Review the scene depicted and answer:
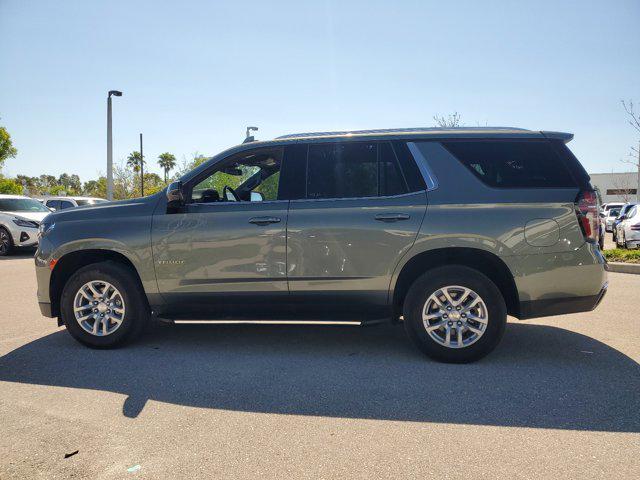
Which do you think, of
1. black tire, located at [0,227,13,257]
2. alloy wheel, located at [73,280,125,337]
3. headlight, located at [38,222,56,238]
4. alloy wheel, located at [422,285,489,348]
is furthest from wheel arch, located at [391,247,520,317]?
black tire, located at [0,227,13,257]

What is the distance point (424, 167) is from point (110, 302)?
123 inches

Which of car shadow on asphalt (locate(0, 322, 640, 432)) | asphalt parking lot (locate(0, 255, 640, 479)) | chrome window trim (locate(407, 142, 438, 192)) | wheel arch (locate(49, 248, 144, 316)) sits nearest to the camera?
asphalt parking lot (locate(0, 255, 640, 479))

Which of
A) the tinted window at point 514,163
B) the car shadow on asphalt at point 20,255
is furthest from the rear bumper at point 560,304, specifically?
the car shadow on asphalt at point 20,255

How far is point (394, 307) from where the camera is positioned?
462cm

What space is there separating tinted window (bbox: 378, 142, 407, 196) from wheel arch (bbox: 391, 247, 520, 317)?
0.60 metres

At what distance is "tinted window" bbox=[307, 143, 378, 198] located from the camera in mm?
4641

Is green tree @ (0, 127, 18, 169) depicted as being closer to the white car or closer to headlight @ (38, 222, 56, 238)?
the white car

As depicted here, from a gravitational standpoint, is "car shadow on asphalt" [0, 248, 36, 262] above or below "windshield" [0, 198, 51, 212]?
below

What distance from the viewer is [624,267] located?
416 inches

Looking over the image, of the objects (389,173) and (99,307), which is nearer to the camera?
(389,173)

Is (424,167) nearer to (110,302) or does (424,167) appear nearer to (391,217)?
(391,217)

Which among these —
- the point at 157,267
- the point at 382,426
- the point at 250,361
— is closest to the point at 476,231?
the point at 382,426

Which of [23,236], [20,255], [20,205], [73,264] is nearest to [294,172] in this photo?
[73,264]

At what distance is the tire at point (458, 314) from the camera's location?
14.2 ft
